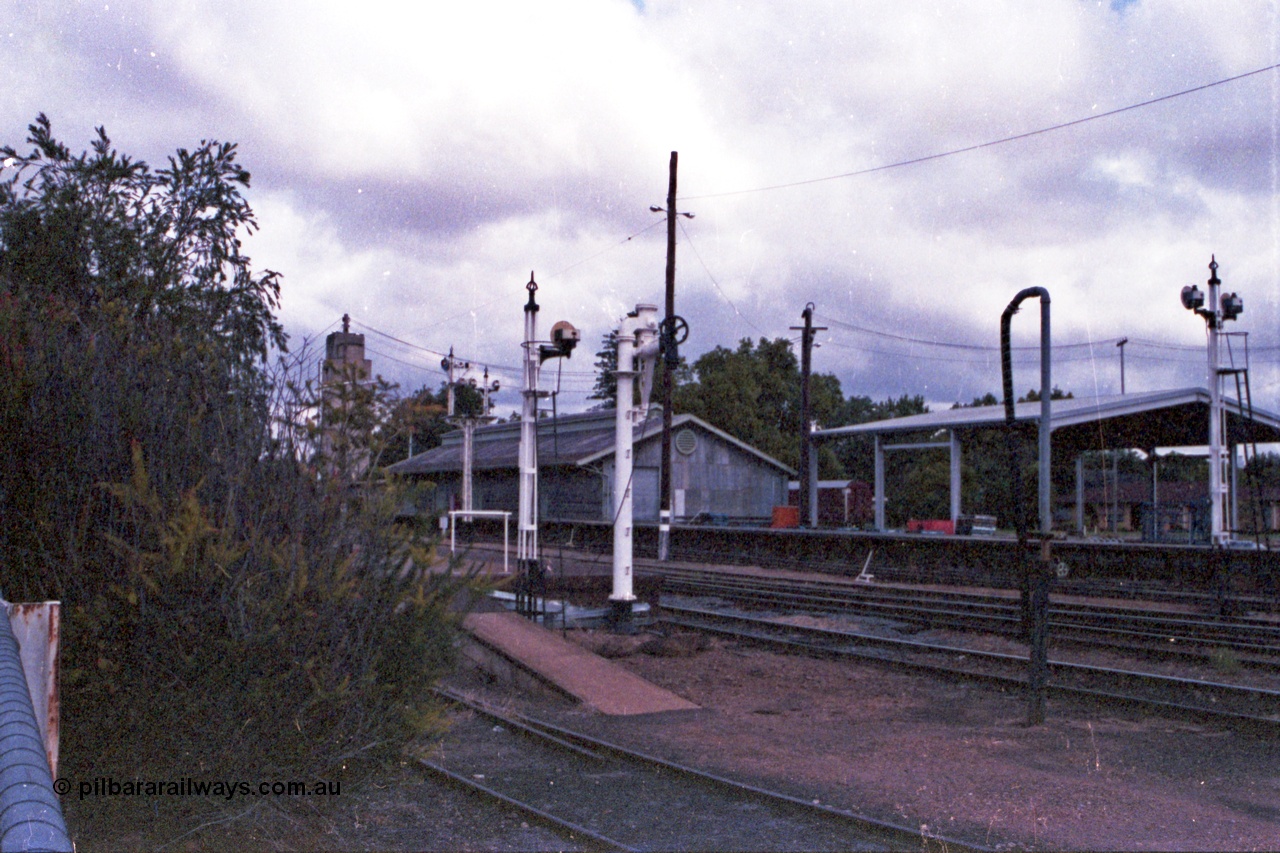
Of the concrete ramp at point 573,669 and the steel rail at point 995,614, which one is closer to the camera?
the concrete ramp at point 573,669

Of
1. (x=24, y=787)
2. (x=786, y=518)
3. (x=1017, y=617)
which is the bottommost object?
(x=1017, y=617)

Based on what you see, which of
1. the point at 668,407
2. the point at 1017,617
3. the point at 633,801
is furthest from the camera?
the point at 668,407

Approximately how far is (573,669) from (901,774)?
13.7 feet

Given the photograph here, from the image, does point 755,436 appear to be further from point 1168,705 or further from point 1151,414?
point 1168,705

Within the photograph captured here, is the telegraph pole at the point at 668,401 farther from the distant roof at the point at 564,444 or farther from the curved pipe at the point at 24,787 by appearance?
the curved pipe at the point at 24,787

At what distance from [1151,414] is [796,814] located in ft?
92.7

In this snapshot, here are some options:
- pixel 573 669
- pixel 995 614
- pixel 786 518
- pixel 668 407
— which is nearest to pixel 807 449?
pixel 786 518

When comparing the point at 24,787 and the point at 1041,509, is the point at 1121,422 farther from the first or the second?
the point at 24,787

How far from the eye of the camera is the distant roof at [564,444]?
39500 millimetres

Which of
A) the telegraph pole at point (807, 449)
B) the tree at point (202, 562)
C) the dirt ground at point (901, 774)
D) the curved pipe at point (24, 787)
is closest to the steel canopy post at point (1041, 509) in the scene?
the dirt ground at point (901, 774)

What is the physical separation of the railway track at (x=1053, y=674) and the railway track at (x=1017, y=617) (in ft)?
6.40

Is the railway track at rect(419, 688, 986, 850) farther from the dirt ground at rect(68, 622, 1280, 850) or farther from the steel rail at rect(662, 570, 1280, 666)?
the steel rail at rect(662, 570, 1280, 666)

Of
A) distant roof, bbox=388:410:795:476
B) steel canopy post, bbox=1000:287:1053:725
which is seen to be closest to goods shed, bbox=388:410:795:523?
distant roof, bbox=388:410:795:476

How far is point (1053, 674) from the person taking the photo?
38.7ft
